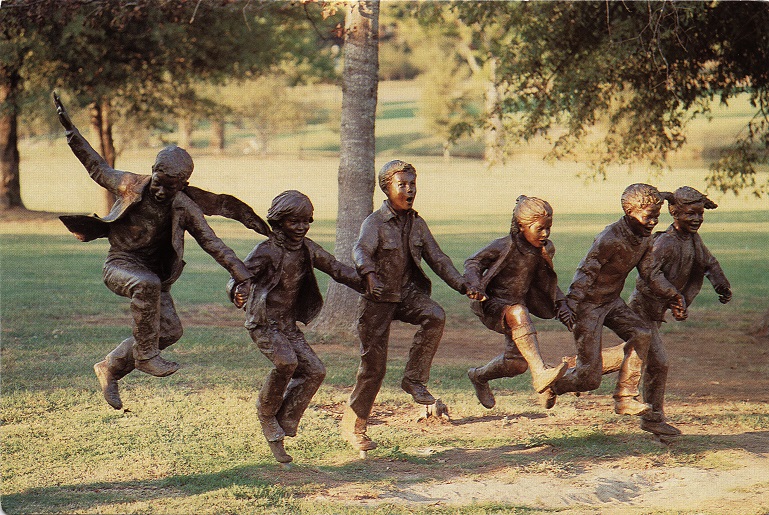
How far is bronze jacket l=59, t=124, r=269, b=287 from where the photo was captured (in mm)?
7031

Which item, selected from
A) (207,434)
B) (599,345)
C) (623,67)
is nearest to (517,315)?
(599,345)

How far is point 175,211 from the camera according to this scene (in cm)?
706

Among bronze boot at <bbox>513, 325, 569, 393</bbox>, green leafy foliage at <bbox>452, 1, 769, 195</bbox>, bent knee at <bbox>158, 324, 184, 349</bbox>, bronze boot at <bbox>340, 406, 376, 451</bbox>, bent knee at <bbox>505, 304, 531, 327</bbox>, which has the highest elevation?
green leafy foliage at <bbox>452, 1, 769, 195</bbox>

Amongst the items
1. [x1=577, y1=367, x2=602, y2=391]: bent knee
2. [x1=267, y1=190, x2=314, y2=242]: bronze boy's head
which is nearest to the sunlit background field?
[x1=267, y1=190, x2=314, y2=242]: bronze boy's head

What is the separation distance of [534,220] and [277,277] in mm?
1970

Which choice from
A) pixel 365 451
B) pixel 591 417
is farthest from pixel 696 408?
pixel 365 451

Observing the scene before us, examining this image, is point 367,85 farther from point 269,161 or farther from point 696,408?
point 269,161

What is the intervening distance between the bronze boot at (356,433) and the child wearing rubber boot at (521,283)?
1241 millimetres

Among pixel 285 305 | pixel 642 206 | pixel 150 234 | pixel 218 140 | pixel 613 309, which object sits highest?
pixel 642 206

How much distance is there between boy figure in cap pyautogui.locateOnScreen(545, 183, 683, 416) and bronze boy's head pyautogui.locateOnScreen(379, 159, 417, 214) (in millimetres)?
1596

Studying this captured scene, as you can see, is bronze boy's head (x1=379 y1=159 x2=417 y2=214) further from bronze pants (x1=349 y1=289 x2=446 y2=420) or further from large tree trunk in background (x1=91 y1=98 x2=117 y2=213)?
large tree trunk in background (x1=91 y1=98 x2=117 y2=213)

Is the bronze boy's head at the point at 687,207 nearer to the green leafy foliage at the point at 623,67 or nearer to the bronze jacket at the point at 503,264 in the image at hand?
the bronze jacket at the point at 503,264

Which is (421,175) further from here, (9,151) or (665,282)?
(665,282)

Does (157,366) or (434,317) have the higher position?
(434,317)
